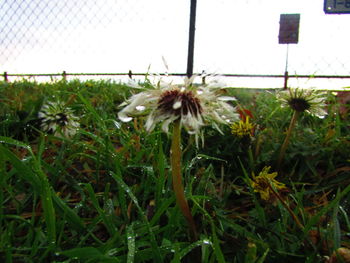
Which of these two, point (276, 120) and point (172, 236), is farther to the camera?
point (276, 120)

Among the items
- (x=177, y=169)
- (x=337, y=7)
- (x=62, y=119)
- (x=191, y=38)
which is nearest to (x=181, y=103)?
(x=177, y=169)

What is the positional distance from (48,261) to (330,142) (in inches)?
43.7

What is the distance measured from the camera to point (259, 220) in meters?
0.81

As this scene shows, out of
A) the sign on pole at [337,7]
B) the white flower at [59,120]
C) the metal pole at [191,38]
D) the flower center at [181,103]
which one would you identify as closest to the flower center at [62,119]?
the white flower at [59,120]

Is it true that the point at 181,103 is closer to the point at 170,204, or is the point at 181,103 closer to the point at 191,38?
the point at 170,204

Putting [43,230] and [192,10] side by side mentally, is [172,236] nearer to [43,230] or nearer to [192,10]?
[43,230]

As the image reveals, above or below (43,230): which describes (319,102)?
above

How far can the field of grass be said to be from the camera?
65 centimetres

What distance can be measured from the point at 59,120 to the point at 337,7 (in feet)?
13.2

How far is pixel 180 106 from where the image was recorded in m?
0.55

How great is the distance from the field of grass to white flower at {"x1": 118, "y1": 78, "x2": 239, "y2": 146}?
12cm

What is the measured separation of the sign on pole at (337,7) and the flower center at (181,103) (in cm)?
421

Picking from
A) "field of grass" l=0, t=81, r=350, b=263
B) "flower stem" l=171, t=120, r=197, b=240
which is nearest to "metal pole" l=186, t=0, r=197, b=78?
"field of grass" l=0, t=81, r=350, b=263

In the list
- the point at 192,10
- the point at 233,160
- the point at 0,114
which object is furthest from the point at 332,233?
the point at 192,10
